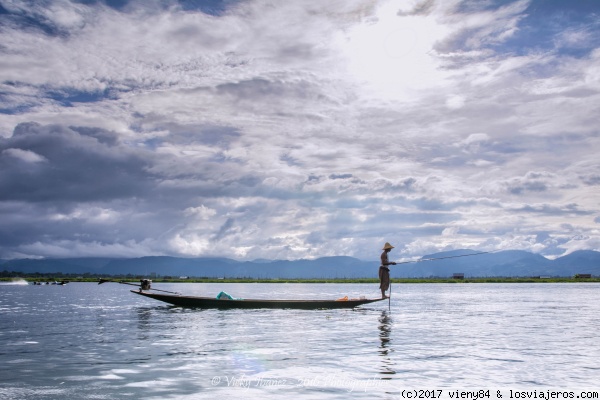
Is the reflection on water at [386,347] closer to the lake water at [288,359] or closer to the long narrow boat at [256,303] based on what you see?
the lake water at [288,359]

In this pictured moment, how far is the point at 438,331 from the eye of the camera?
39188mm

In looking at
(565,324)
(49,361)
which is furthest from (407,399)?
(565,324)

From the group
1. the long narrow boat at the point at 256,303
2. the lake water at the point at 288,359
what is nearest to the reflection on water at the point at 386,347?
the lake water at the point at 288,359

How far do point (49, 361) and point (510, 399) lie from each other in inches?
873

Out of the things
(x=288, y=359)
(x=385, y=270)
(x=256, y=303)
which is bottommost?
(x=288, y=359)

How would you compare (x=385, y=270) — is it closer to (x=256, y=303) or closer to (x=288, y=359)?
(x=256, y=303)

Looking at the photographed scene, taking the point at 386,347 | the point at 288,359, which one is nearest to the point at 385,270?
the point at 386,347

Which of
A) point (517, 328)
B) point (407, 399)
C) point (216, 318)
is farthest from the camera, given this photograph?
point (216, 318)

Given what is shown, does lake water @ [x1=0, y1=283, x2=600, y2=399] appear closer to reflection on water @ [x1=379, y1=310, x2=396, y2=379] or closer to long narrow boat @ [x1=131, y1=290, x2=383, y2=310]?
reflection on water @ [x1=379, y1=310, x2=396, y2=379]

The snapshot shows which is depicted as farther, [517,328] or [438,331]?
[517,328]

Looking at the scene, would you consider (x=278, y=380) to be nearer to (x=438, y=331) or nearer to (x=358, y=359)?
(x=358, y=359)

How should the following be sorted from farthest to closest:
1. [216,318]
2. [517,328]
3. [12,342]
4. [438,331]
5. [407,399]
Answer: [216,318], [517,328], [438,331], [12,342], [407,399]

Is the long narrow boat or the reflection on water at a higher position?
the long narrow boat

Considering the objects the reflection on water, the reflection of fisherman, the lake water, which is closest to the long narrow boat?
the reflection of fisherman
